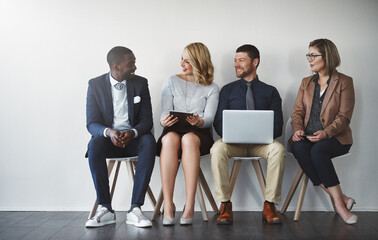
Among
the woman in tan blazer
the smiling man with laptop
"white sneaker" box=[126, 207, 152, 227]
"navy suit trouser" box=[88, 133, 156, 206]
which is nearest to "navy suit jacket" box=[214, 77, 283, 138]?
the smiling man with laptop

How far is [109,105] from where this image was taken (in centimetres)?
344

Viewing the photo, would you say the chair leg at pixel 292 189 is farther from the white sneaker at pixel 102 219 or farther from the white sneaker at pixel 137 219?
the white sneaker at pixel 102 219

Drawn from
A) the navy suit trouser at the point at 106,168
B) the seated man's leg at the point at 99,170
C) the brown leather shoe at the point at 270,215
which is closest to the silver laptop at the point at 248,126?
the brown leather shoe at the point at 270,215

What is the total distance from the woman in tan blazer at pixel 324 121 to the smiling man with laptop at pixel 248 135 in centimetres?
20

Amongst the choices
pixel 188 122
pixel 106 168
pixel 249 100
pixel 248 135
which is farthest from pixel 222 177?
pixel 106 168

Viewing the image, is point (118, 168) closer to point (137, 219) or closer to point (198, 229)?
point (137, 219)

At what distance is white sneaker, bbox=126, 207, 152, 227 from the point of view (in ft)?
10.1

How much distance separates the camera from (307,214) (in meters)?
3.67

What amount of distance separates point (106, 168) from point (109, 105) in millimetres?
518

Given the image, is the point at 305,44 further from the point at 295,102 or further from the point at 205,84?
the point at 205,84

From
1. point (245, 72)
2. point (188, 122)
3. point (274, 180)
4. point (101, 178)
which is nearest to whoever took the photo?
point (101, 178)

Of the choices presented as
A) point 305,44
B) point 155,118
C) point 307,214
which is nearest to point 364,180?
point 307,214

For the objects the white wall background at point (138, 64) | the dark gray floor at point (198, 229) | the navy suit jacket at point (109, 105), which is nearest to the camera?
the dark gray floor at point (198, 229)

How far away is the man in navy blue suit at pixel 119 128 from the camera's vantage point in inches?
125
